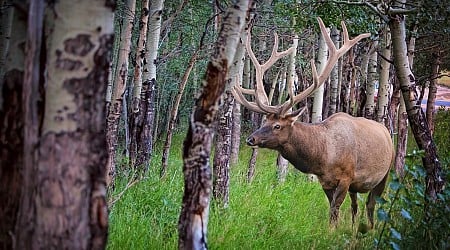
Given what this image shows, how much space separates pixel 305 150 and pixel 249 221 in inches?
78.6

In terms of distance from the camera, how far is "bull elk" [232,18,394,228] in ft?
27.9

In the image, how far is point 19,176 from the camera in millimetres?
2764

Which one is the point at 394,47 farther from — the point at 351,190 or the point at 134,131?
the point at 134,131

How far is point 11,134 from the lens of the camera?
2.79m

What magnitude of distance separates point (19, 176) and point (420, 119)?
4696mm

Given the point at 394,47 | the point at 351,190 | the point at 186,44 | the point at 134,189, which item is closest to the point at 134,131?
the point at 134,189

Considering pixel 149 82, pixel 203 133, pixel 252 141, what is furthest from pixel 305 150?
pixel 203 133

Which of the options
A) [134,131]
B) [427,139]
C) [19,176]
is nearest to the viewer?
[19,176]

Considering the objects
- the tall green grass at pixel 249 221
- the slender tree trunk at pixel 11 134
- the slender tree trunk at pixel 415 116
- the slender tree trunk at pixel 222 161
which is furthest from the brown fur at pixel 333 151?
the slender tree trunk at pixel 11 134

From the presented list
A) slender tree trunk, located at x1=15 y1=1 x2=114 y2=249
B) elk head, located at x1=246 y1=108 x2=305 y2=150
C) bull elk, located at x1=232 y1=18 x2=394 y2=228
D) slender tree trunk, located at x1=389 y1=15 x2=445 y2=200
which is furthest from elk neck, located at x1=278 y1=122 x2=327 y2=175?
slender tree trunk, located at x1=15 y1=1 x2=114 y2=249

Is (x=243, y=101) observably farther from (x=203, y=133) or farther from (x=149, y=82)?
(x=203, y=133)

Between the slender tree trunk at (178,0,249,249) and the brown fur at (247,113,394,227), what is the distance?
4.74 meters

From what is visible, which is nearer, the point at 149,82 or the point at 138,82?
the point at 149,82

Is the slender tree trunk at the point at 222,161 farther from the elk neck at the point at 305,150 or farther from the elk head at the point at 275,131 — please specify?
the elk neck at the point at 305,150
